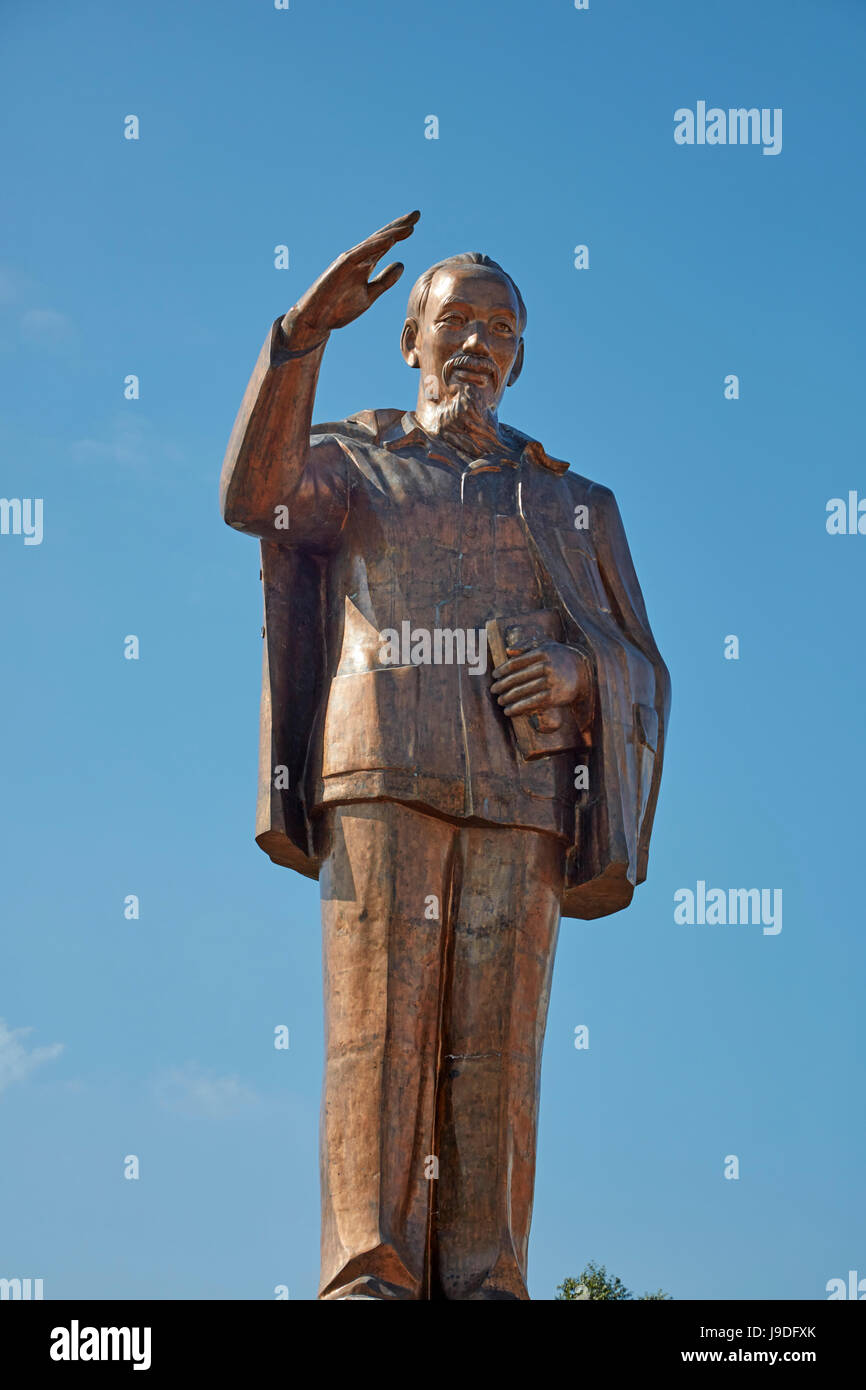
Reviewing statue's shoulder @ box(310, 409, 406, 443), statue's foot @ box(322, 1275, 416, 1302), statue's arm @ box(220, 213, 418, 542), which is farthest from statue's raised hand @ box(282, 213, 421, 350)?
statue's foot @ box(322, 1275, 416, 1302)

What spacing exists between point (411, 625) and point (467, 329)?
1.67 m

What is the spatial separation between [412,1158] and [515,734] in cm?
203

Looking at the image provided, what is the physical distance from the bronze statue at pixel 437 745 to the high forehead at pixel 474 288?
0.01 metres

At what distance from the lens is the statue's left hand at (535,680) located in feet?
34.0

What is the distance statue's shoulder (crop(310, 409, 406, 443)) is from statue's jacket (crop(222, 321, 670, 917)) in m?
0.02

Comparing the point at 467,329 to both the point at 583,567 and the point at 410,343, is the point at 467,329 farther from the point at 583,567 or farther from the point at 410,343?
the point at 583,567

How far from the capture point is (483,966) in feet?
33.3

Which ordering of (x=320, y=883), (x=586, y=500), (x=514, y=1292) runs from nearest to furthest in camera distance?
1. (x=514, y=1292)
2. (x=320, y=883)
3. (x=586, y=500)

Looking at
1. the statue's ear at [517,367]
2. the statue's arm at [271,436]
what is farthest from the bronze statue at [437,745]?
the statue's ear at [517,367]

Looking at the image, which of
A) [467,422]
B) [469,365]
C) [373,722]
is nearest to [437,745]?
[373,722]

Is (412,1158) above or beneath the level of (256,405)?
beneath
